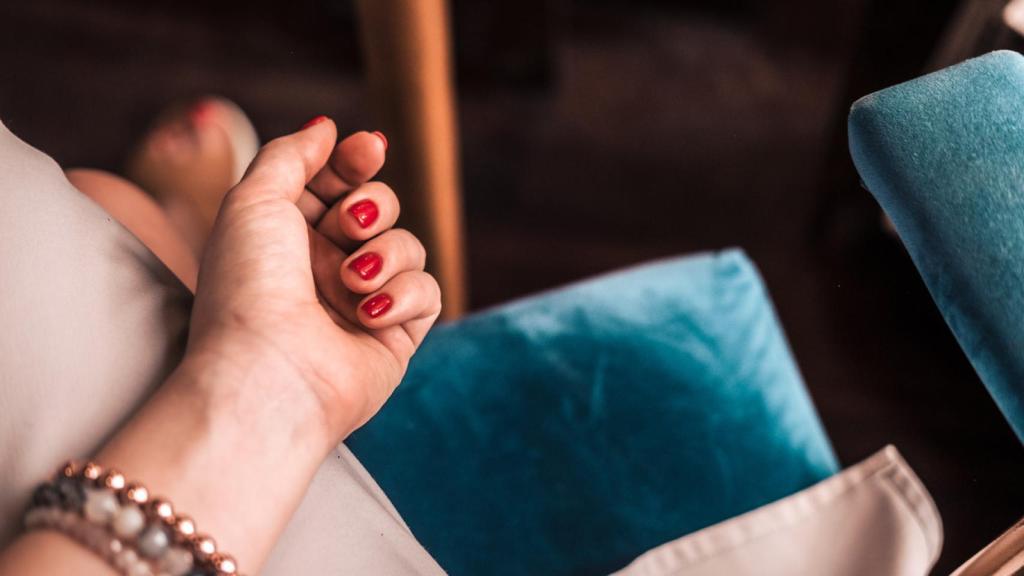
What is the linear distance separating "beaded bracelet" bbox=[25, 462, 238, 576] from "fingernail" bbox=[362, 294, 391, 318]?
11 cm

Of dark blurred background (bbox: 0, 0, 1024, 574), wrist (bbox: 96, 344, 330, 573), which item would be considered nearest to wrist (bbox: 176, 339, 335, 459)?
wrist (bbox: 96, 344, 330, 573)

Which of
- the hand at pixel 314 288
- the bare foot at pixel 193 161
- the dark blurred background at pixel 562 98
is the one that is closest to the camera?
the hand at pixel 314 288

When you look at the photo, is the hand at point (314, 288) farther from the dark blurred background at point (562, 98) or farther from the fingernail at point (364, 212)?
the dark blurred background at point (562, 98)

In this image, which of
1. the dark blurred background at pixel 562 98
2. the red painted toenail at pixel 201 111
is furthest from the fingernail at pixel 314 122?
the dark blurred background at pixel 562 98

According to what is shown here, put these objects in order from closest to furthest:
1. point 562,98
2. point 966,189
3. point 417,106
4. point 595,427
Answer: point 966,189 < point 595,427 < point 417,106 < point 562,98

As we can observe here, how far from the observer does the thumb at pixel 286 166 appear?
0.36 meters

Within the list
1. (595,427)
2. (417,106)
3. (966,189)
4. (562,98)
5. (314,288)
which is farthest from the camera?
(562,98)

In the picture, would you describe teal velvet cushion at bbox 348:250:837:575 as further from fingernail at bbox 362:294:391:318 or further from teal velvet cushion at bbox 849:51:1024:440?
teal velvet cushion at bbox 849:51:1024:440

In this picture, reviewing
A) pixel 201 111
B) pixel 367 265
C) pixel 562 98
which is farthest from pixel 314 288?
pixel 562 98

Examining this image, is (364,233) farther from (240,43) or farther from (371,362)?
(240,43)

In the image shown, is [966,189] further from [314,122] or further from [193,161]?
[193,161]

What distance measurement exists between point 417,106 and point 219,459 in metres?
0.34

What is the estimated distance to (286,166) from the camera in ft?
1.20

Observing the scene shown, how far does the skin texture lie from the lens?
0.97 ft
